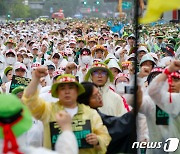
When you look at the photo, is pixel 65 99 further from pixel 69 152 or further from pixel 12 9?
pixel 12 9

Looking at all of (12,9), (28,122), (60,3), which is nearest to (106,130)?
(28,122)

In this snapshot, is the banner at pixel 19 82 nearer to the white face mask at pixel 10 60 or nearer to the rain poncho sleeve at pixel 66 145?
the rain poncho sleeve at pixel 66 145

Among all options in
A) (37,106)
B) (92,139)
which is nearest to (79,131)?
(92,139)

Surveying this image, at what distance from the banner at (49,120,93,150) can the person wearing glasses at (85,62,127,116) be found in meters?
1.43

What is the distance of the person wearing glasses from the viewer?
694cm

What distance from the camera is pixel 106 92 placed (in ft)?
23.4

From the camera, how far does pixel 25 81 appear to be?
344 inches

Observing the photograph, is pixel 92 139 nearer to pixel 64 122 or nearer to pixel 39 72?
pixel 39 72

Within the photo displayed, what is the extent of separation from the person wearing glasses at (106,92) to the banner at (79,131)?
1428 millimetres

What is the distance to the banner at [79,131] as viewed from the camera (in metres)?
5.42

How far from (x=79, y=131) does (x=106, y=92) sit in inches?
69.3

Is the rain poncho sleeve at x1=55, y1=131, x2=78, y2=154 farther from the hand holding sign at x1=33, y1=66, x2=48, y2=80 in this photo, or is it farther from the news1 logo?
the news1 logo

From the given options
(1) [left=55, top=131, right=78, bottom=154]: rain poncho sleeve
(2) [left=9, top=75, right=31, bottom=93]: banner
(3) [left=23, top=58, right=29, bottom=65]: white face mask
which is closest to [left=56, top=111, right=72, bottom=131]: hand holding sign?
(1) [left=55, top=131, right=78, bottom=154]: rain poncho sleeve

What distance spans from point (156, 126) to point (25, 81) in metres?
2.80
